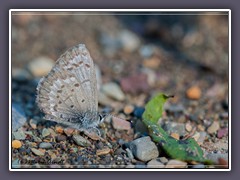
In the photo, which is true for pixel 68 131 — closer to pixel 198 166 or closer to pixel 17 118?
pixel 17 118

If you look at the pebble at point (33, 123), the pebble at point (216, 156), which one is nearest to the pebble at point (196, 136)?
the pebble at point (216, 156)

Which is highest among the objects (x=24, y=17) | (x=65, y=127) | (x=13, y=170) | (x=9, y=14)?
(x=24, y=17)

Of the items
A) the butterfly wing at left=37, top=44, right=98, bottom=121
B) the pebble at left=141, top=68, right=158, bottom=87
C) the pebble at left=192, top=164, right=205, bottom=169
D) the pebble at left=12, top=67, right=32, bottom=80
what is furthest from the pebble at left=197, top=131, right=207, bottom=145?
the pebble at left=12, top=67, right=32, bottom=80

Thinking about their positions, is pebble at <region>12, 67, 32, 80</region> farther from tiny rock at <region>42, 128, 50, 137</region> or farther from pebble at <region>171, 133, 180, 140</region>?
pebble at <region>171, 133, 180, 140</region>

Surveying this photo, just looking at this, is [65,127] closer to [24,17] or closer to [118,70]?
[118,70]

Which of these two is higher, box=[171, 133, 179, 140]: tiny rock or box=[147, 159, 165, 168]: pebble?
box=[171, 133, 179, 140]: tiny rock

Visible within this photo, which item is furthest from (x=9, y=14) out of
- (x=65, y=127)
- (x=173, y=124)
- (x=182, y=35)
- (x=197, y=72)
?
(x=182, y=35)
